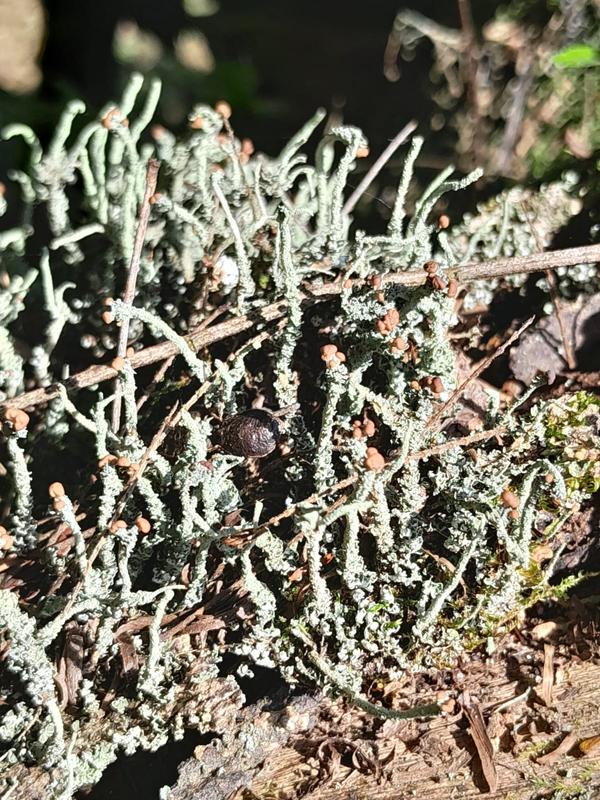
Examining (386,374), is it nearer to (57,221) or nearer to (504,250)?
(504,250)

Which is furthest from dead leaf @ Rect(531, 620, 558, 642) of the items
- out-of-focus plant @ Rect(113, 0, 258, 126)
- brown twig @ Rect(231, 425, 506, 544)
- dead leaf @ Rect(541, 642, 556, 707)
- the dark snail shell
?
out-of-focus plant @ Rect(113, 0, 258, 126)

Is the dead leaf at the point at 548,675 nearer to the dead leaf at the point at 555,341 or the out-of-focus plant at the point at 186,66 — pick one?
the dead leaf at the point at 555,341

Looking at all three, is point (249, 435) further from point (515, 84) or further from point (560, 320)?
point (515, 84)

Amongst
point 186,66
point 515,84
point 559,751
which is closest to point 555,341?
point 559,751

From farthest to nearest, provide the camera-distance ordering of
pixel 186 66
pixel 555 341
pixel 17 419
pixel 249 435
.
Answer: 1. pixel 186 66
2. pixel 555 341
3. pixel 249 435
4. pixel 17 419

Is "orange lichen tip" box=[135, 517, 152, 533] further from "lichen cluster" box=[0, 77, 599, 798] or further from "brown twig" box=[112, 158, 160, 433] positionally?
"brown twig" box=[112, 158, 160, 433]

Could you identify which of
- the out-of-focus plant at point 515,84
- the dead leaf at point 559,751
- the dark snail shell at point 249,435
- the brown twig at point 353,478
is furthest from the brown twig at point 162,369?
the out-of-focus plant at point 515,84

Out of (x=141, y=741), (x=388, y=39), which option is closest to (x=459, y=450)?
(x=141, y=741)

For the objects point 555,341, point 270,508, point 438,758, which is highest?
point 555,341
